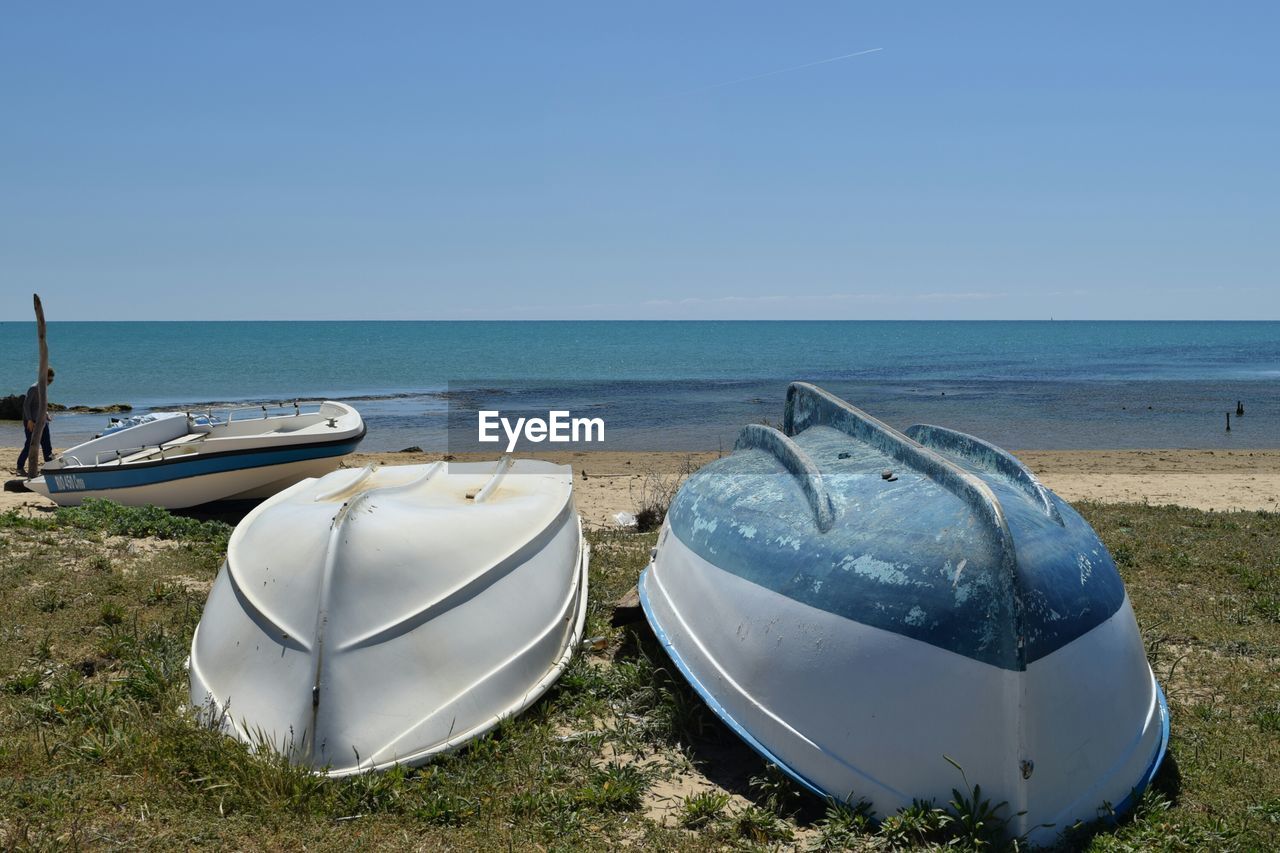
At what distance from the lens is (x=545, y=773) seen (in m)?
4.49

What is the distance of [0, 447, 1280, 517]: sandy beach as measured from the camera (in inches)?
522

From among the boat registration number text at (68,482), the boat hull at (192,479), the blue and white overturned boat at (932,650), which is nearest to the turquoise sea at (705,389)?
the boat hull at (192,479)

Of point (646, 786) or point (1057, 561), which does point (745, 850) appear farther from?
point (1057, 561)

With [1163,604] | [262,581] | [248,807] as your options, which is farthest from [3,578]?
[1163,604]

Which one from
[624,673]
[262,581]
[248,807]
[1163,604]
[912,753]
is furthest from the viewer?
[1163,604]

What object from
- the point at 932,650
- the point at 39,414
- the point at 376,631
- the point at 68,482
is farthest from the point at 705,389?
the point at 932,650

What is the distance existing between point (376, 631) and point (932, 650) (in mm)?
2568

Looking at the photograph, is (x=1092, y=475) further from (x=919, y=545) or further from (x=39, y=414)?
(x=39, y=414)

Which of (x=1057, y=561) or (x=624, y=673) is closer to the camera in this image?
(x=1057, y=561)

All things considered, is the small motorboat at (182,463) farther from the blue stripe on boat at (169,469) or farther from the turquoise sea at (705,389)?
the turquoise sea at (705,389)

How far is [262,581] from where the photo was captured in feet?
16.3

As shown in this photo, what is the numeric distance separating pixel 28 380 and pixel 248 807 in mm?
54214

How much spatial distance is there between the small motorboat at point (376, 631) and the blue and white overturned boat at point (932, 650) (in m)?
1.03

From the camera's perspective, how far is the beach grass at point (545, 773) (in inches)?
154
